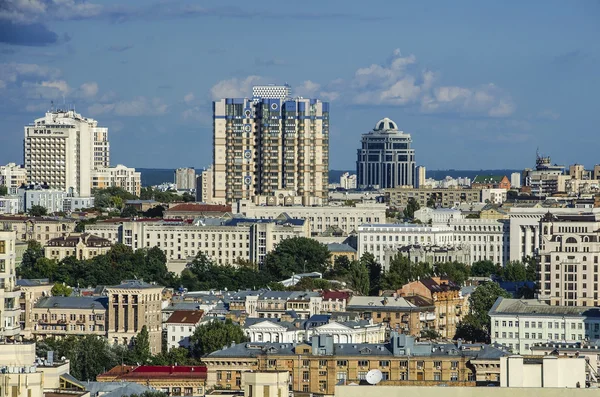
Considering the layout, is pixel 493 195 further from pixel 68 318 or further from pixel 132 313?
pixel 132 313

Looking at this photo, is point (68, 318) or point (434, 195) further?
point (434, 195)

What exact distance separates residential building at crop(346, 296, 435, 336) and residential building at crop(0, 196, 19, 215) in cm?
5994

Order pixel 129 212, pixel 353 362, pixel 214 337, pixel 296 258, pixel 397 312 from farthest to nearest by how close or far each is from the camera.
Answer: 1. pixel 129 212
2. pixel 296 258
3. pixel 397 312
4. pixel 214 337
5. pixel 353 362

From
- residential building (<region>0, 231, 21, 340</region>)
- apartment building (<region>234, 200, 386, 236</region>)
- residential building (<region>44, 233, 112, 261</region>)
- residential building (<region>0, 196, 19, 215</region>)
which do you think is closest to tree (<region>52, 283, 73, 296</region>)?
residential building (<region>44, 233, 112, 261</region>)

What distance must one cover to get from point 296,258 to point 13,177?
59.8 meters

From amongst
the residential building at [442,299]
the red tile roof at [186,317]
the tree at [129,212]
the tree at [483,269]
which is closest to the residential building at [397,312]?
the residential building at [442,299]

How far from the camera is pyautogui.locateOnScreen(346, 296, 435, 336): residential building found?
2936 inches

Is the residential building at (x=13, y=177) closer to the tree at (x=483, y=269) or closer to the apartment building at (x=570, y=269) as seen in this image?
the tree at (x=483, y=269)

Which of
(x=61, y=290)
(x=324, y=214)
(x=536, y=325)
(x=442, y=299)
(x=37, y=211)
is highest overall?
(x=37, y=211)

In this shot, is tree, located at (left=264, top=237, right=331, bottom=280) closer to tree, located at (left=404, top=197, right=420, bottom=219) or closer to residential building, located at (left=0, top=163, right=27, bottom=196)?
tree, located at (left=404, top=197, right=420, bottom=219)

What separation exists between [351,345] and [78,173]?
91.9m

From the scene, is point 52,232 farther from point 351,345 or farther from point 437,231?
point 351,345

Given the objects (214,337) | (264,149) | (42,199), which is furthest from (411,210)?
(214,337)

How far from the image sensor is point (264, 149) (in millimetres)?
129875
